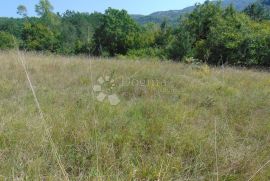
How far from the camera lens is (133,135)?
260 cm

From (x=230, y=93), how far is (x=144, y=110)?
212 centimetres

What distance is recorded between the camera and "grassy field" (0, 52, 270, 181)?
2.07 metres

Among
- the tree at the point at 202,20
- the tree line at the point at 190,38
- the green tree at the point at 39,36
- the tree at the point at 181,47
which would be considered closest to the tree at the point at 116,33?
the tree line at the point at 190,38

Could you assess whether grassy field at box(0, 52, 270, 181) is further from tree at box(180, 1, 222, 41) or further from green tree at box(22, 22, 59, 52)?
green tree at box(22, 22, 59, 52)

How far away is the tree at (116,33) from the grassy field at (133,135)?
2312 centimetres

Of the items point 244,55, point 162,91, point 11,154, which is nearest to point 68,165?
point 11,154

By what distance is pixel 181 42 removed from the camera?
621 inches

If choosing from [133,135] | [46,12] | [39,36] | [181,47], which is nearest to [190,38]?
[181,47]

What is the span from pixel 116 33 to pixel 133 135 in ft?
92.5

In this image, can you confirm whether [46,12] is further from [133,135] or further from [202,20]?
[133,135]

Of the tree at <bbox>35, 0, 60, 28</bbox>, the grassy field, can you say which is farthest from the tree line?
the tree at <bbox>35, 0, 60, 28</bbox>

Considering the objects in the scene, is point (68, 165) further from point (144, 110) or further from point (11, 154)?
point (144, 110)

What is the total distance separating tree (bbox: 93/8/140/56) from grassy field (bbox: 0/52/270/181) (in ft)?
75.9

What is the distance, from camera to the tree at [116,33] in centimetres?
2842
